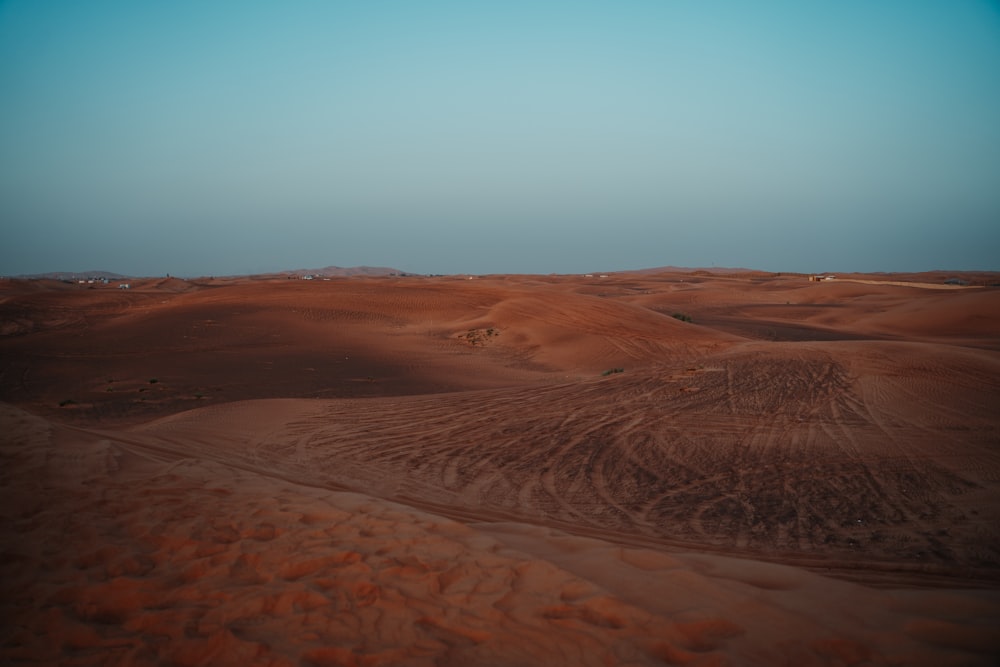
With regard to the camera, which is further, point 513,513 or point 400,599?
point 513,513

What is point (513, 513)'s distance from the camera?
21.3 feet

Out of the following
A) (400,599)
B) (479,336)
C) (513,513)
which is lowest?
(513,513)

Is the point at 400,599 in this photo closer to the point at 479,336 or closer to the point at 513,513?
the point at 513,513

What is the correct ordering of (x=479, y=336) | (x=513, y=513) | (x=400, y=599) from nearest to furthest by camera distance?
(x=400, y=599) < (x=513, y=513) < (x=479, y=336)

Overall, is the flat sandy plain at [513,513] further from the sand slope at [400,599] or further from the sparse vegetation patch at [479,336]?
the sparse vegetation patch at [479,336]

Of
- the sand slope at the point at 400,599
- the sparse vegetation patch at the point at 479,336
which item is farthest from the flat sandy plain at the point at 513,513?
the sparse vegetation patch at the point at 479,336

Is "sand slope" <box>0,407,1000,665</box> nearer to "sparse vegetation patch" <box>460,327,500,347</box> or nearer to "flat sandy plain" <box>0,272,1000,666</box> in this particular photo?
"flat sandy plain" <box>0,272,1000,666</box>

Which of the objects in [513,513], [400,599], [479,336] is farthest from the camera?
[479,336]

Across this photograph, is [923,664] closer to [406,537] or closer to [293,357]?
[406,537]

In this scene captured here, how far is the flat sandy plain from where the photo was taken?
130 inches

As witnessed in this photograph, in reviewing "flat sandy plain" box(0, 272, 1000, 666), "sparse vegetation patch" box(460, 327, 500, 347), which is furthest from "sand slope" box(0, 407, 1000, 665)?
"sparse vegetation patch" box(460, 327, 500, 347)

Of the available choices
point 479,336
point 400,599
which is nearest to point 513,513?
point 400,599

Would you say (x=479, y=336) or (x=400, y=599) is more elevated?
(x=479, y=336)

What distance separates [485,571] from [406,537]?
0.86 m
